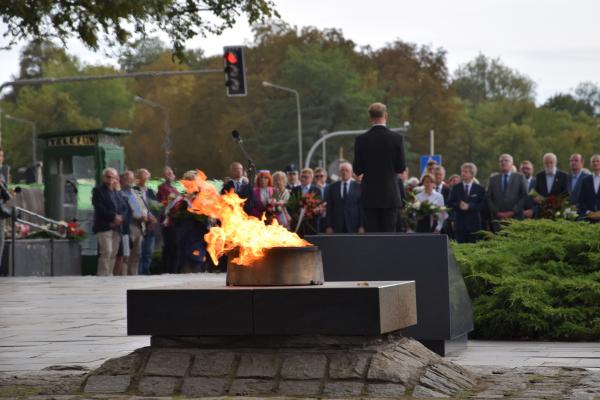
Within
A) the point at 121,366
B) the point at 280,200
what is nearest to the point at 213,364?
the point at 121,366

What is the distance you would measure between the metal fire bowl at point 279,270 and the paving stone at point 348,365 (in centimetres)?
60

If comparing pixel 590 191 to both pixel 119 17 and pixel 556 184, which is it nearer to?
Result: pixel 556 184

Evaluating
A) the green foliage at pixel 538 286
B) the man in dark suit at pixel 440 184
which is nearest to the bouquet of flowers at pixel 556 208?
the man in dark suit at pixel 440 184

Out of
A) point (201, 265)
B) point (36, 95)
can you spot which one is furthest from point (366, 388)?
point (36, 95)

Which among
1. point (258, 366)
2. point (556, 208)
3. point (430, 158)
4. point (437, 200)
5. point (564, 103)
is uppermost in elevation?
point (564, 103)

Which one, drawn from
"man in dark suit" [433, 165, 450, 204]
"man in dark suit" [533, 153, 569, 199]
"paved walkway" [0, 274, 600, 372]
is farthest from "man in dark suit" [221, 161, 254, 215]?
"paved walkway" [0, 274, 600, 372]

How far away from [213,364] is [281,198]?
16.7 meters

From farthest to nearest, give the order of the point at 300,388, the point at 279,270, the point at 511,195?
the point at 511,195, the point at 279,270, the point at 300,388

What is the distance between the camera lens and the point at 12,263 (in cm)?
2786

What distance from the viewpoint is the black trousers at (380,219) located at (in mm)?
16141

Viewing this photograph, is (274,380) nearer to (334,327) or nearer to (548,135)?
(334,327)

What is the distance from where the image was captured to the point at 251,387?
8.37 m

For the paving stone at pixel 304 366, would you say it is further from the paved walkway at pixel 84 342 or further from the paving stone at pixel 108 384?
the paved walkway at pixel 84 342

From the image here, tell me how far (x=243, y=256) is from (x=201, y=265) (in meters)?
17.5
